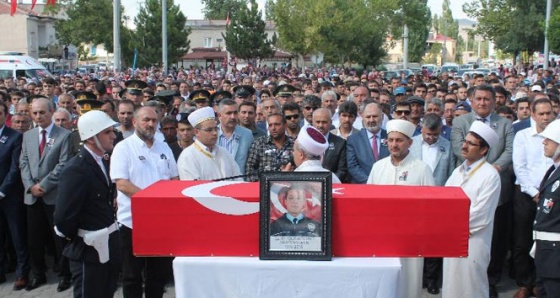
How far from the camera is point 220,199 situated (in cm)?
332

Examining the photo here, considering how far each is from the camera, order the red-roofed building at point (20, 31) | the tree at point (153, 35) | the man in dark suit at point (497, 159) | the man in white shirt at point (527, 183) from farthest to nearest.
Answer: the red-roofed building at point (20, 31), the tree at point (153, 35), the man in dark suit at point (497, 159), the man in white shirt at point (527, 183)

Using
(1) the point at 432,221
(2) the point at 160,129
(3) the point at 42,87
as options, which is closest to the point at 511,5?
(3) the point at 42,87

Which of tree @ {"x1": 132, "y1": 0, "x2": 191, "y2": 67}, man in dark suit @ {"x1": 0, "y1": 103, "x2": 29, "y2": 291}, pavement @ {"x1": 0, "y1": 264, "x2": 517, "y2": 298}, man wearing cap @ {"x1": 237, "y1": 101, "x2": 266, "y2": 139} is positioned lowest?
pavement @ {"x1": 0, "y1": 264, "x2": 517, "y2": 298}

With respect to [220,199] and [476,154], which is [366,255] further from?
[476,154]

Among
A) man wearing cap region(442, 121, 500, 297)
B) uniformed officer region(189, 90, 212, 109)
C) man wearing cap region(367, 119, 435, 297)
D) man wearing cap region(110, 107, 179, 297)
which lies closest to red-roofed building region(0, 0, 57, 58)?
uniformed officer region(189, 90, 212, 109)

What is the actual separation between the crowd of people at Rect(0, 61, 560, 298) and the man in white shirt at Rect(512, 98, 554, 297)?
0.01 meters

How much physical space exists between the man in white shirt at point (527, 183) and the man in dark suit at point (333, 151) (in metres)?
1.81

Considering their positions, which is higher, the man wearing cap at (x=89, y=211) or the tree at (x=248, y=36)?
the tree at (x=248, y=36)

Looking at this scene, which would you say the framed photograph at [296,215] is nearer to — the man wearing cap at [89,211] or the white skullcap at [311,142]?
the white skullcap at [311,142]

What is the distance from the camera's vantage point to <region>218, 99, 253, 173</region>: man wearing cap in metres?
7.41

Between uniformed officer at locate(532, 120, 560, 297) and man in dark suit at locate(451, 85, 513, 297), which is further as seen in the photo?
man in dark suit at locate(451, 85, 513, 297)

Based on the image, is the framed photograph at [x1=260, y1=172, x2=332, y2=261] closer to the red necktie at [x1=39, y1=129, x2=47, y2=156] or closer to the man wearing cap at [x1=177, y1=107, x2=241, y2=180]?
the man wearing cap at [x1=177, y1=107, x2=241, y2=180]

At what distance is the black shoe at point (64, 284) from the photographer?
734cm

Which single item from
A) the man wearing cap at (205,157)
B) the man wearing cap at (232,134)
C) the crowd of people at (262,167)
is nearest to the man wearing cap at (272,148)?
the crowd of people at (262,167)
